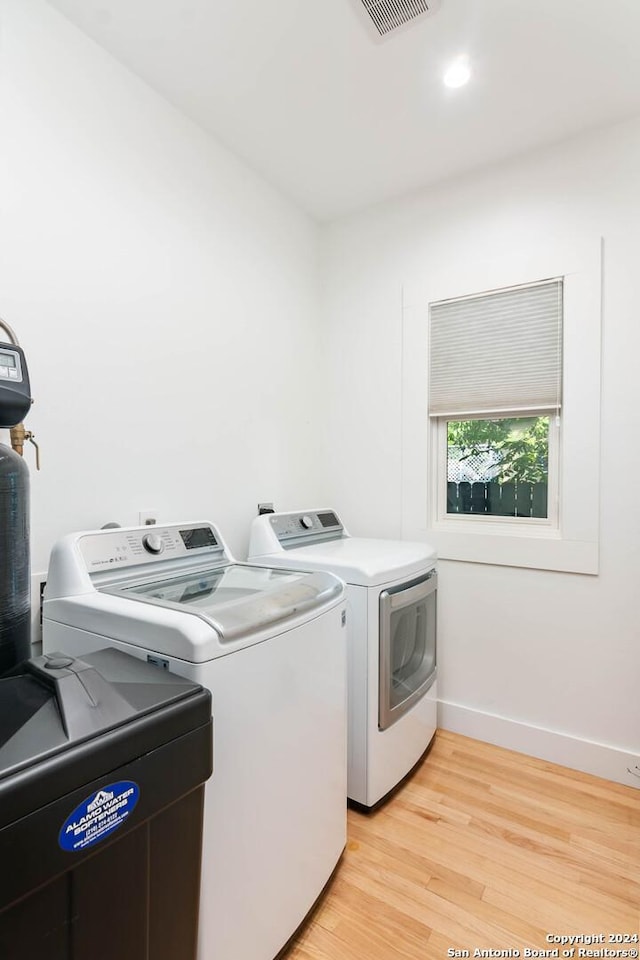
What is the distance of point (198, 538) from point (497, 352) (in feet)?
5.22

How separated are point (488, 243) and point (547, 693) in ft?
6.81

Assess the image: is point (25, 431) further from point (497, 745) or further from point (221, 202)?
point (497, 745)

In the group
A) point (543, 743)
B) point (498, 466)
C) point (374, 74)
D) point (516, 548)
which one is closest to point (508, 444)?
point (498, 466)

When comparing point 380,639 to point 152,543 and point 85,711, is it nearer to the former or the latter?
point 152,543

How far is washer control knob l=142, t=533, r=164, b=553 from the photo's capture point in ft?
5.13

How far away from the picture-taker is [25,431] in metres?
1.34

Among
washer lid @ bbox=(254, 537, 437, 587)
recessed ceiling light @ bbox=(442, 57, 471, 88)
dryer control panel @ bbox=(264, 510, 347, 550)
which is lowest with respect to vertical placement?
washer lid @ bbox=(254, 537, 437, 587)

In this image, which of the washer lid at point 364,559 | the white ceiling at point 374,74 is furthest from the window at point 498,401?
the white ceiling at point 374,74

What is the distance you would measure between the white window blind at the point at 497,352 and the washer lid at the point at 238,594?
1275 mm

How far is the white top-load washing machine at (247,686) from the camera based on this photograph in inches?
39.8

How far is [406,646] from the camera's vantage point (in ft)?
6.50

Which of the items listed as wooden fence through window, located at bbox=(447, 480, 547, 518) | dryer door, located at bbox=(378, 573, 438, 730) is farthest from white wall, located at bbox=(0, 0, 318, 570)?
wooden fence through window, located at bbox=(447, 480, 547, 518)

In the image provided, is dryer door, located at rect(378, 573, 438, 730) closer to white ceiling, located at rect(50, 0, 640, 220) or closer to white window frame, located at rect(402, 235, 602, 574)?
white window frame, located at rect(402, 235, 602, 574)

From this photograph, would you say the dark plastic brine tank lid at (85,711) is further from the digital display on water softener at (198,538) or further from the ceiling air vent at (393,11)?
the ceiling air vent at (393,11)
